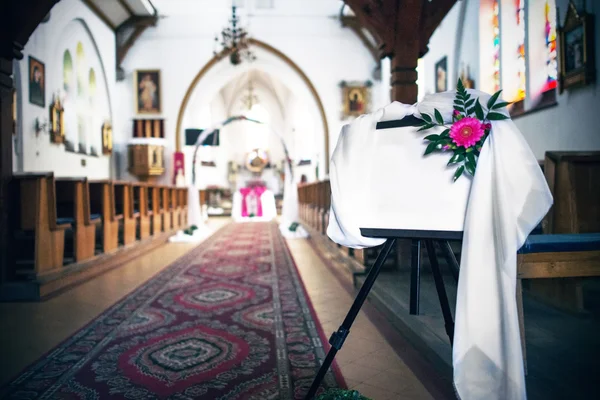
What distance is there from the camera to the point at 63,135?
914cm

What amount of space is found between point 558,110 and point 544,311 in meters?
3.25

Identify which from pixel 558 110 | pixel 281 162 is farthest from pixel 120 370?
pixel 281 162

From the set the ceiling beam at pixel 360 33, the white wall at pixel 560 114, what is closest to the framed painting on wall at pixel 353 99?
the ceiling beam at pixel 360 33

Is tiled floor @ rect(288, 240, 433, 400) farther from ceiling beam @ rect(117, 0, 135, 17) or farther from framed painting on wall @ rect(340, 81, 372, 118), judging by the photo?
ceiling beam @ rect(117, 0, 135, 17)

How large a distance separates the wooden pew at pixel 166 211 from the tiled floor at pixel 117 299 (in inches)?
111

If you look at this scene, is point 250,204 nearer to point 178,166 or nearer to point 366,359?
point 178,166

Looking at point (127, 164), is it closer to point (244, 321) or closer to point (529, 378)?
point (244, 321)

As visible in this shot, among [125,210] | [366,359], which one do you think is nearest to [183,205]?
[125,210]

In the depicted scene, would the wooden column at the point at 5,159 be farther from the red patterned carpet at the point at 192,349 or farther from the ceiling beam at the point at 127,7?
the ceiling beam at the point at 127,7

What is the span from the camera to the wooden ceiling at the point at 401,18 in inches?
132

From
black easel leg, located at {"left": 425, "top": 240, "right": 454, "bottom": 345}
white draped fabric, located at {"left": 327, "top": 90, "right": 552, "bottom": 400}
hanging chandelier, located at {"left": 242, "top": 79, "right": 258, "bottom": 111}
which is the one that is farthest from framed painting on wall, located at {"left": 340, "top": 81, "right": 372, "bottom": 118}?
white draped fabric, located at {"left": 327, "top": 90, "right": 552, "bottom": 400}

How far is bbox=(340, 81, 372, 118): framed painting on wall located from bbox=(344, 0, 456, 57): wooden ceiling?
9.62 meters

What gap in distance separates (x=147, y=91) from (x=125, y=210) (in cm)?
841

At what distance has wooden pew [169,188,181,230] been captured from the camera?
26.5 ft
